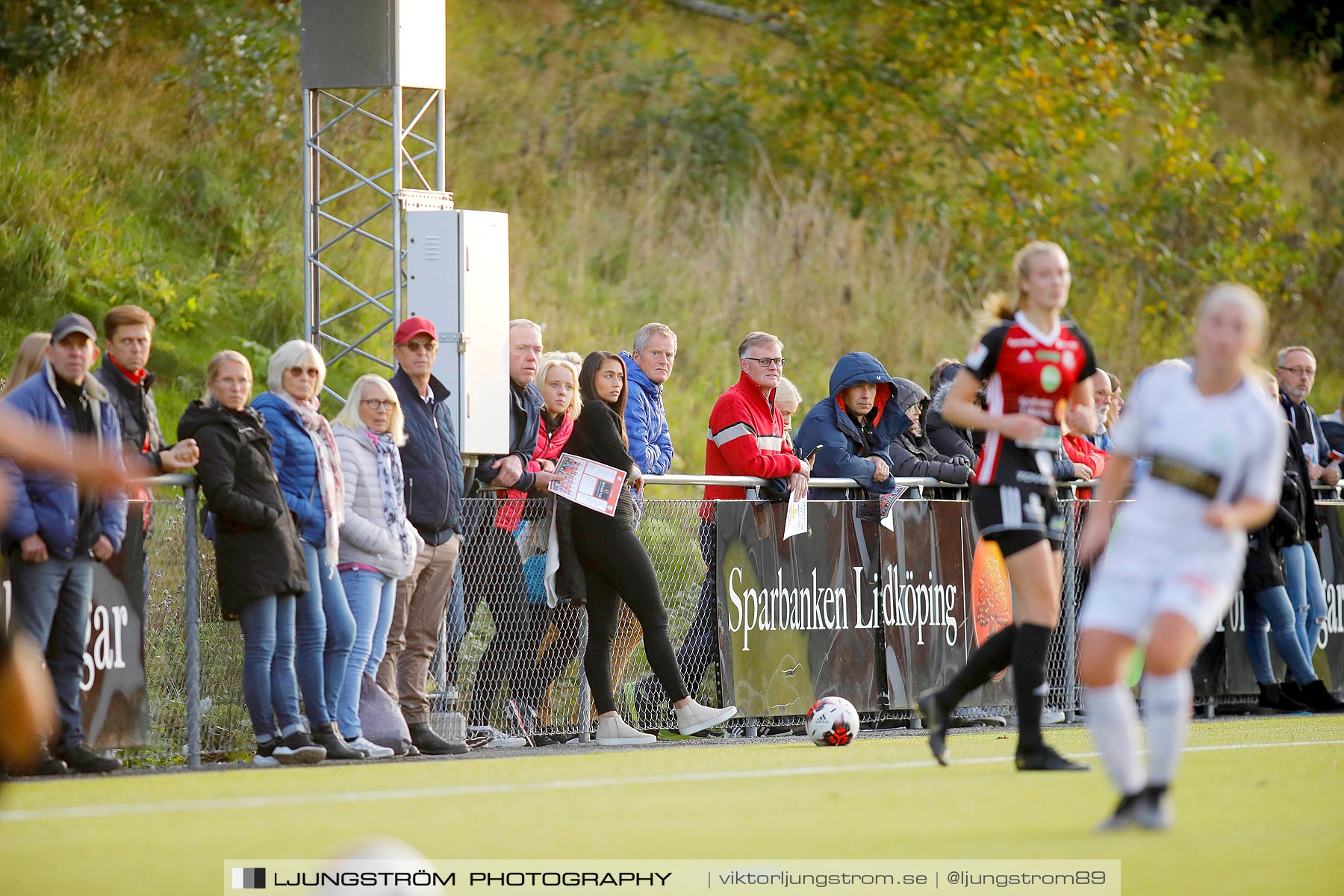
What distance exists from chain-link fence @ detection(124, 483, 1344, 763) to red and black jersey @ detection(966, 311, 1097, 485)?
3.79m

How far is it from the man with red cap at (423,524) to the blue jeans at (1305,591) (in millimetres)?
6917

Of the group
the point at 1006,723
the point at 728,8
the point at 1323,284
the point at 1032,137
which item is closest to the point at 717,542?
the point at 1006,723

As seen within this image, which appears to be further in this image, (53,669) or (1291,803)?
(53,669)

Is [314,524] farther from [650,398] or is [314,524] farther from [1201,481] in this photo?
[1201,481]

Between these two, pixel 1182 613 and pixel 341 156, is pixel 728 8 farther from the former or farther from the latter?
pixel 1182 613

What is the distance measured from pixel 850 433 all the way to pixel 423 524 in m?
3.31

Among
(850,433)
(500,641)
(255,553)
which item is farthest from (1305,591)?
(255,553)

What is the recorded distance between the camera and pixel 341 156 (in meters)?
22.0

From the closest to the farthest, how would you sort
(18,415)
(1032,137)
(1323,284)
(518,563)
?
1. (18,415)
2. (518,563)
3. (1032,137)
4. (1323,284)

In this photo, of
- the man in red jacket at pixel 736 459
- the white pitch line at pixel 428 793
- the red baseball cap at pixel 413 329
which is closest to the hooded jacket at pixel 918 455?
the man in red jacket at pixel 736 459

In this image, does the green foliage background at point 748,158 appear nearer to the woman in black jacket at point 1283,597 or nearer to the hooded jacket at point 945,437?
the hooded jacket at point 945,437

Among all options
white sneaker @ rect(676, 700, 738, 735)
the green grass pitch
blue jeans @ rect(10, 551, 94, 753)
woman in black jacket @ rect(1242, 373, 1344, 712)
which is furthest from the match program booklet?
woman in black jacket @ rect(1242, 373, 1344, 712)

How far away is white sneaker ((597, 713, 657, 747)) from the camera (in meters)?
10.6

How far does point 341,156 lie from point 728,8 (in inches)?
280
